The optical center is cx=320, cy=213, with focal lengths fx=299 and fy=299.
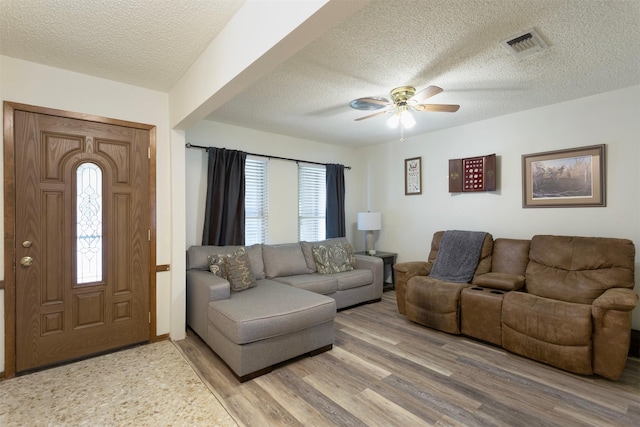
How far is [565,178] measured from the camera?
330 cm

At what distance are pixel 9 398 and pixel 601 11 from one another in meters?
4.66

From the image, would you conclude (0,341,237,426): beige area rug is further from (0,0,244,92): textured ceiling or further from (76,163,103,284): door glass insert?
(0,0,244,92): textured ceiling

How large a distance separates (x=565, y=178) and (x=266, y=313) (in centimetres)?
348

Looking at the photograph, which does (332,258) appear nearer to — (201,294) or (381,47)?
(201,294)

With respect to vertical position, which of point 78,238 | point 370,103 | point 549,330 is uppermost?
point 370,103

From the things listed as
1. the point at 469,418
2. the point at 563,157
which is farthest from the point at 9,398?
the point at 563,157

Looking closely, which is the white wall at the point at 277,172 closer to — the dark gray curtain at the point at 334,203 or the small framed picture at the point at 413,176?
the dark gray curtain at the point at 334,203

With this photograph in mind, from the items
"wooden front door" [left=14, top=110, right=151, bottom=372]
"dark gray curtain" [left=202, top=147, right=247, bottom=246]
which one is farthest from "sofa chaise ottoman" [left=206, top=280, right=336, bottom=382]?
"dark gray curtain" [left=202, top=147, right=247, bottom=246]

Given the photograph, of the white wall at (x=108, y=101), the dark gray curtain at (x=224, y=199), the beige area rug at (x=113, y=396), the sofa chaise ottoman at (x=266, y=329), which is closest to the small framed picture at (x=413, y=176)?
the dark gray curtain at (x=224, y=199)

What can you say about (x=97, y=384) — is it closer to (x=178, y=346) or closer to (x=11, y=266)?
(x=178, y=346)

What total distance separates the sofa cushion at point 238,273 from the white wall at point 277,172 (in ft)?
2.86

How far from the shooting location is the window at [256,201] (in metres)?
4.22

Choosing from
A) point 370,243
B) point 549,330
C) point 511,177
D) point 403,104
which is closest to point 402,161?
point 370,243

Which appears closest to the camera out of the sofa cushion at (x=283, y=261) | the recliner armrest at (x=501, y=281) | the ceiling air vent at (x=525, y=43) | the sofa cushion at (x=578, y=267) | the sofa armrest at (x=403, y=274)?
the ceiling air vent at (x=525, y=43)
